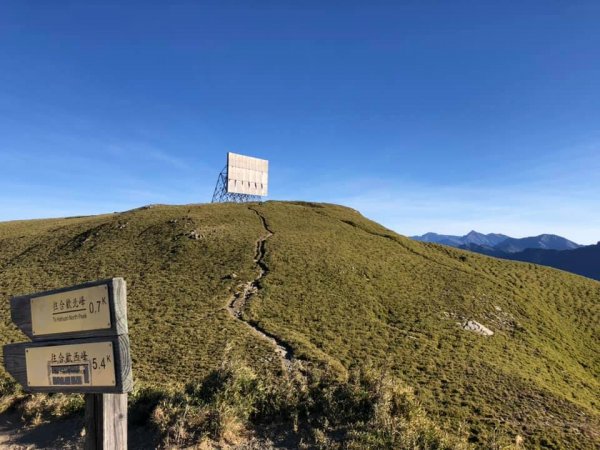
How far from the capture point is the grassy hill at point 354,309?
21.6 m

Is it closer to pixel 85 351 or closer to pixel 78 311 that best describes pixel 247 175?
pixel 78 311

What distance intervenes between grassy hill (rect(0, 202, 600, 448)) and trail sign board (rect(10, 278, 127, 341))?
10.1m

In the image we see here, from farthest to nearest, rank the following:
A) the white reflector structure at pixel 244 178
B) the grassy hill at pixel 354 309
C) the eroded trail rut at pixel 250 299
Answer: the white reflector structure at pixel 244 178
the eroded trail rut at pixel 250 299
the grassy hill at pixel 354 309

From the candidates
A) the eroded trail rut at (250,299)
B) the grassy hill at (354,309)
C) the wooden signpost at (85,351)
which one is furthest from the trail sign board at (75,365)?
the eroded trail rut at (250,299)

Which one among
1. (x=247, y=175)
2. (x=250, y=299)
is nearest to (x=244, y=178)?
(x=247, y=175)

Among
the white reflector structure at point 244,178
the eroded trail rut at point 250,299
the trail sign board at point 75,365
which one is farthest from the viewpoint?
the white reflector structure at point 244,178

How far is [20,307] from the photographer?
687 cm

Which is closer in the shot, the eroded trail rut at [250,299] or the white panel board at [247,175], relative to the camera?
the eroded trail rut at [250,299]

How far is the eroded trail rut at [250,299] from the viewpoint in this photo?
24.1 meters

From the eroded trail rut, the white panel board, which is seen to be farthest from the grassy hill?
the white panel board

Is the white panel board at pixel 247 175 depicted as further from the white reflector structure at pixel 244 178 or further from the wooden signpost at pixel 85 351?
the wooden signpost at pixel 85 351

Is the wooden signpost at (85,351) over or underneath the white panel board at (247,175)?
underneath

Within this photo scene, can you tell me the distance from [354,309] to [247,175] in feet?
216

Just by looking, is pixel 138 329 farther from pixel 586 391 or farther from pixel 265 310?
pixel 586 391
